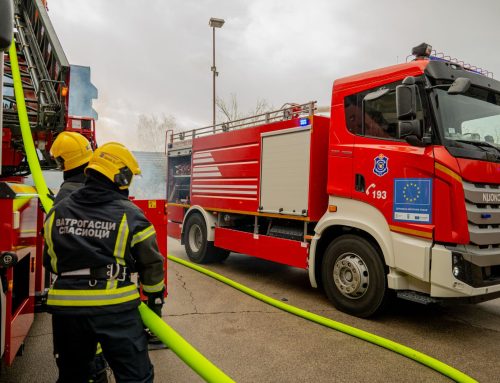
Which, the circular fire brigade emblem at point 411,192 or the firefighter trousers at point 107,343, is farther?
the circular fire brigade emblem at point 411,192

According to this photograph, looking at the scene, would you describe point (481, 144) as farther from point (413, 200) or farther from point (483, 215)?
point (413, 200)

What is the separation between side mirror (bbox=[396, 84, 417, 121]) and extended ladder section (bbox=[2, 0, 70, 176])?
329cm

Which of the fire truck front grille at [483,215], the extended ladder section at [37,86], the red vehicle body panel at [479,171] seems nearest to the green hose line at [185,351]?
the extended ladder section at [37,86]

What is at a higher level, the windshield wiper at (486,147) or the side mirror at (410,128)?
the side mirror at (410,128)

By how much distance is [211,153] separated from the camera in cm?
754

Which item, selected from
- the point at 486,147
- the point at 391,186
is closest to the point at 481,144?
the point at 486,147

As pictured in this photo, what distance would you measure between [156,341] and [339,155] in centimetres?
292

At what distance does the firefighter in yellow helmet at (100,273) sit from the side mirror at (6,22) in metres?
0.72

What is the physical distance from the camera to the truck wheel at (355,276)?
14.5 feet

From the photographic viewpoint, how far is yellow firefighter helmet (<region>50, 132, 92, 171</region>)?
334 cm

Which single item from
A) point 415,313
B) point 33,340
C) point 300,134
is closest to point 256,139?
point 300,134

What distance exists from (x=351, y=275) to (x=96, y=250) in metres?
3.36

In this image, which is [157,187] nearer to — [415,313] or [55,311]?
[415,313]

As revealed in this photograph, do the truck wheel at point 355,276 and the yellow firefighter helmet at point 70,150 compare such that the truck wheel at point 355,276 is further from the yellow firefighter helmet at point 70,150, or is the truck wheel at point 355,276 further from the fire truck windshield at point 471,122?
the yellow firefighter helmet at point 70,150
